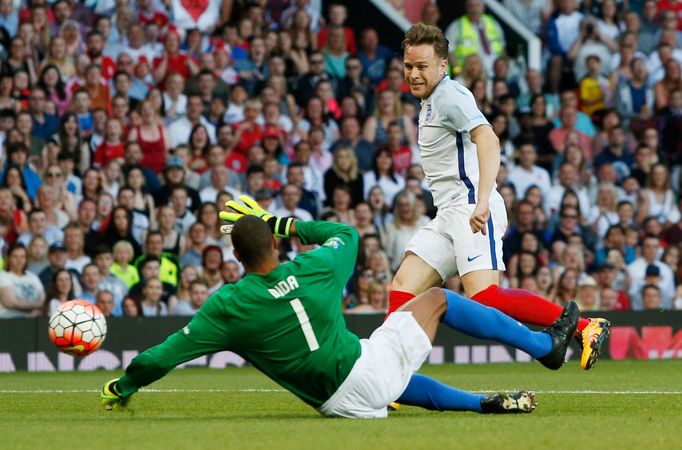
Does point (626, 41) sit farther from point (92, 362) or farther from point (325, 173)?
point (92, 362)

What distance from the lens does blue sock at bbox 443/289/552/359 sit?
8008mm

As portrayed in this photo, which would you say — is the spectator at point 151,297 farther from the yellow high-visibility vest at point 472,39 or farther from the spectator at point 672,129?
the spectator at point 672,129

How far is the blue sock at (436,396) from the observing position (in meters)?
8.12

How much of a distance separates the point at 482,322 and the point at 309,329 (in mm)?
1069

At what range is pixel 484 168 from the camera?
29.3 feet

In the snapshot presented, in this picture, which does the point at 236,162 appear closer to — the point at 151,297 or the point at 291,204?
the point at 291,204

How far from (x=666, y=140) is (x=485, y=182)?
11.7m

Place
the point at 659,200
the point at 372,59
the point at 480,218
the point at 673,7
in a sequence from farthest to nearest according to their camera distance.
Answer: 1. the point at 673,7
2. the point at 372,59
3. the point at 659,200
4. the point at 480,218

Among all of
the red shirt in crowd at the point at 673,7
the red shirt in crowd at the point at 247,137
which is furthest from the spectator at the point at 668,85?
the red shirt in crowd at the point at 247,137

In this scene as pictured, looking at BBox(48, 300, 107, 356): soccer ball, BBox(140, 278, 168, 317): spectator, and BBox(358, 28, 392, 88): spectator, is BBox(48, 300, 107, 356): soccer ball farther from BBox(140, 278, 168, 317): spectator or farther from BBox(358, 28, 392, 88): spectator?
BBox(358, 28, 392, 88): spectator

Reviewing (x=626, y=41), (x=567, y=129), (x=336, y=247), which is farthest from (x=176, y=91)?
(x=336, y=247)

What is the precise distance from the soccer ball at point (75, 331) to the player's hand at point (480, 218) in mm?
3260

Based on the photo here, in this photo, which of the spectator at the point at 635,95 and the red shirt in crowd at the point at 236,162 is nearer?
the red shirt in crowd at the point at 236,162

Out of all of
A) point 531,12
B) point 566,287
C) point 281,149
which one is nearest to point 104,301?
point 281,149
